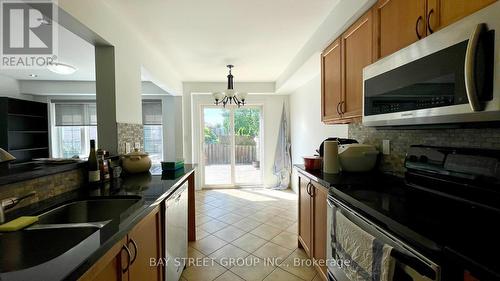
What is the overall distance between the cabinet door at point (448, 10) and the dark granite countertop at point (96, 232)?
1.71m

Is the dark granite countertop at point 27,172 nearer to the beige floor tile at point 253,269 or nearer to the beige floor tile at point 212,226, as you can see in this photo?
the beige floor tile at point 253,269

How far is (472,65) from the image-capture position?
829mm

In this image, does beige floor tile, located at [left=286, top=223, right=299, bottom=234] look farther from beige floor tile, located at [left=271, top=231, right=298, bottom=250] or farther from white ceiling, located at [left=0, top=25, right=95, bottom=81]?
white ceiling, located at [left=0, top=25, right=95, bottom=81]

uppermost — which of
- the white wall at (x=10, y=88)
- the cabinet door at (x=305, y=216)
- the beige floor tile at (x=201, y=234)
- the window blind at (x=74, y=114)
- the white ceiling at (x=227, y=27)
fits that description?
the white ceiling at (x=227, y=27)

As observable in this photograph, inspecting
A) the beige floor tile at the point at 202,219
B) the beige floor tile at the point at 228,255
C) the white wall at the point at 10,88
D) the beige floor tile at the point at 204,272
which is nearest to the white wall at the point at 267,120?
the beige floor tile at the point at 202,219

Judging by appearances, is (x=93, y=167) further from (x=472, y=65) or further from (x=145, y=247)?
(x=472, y=65)

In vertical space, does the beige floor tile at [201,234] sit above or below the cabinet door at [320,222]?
below

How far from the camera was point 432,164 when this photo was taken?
1.28m

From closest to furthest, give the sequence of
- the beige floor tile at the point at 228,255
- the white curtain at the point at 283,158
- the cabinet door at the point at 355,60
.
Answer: the cabinet door at the point at 355,60, the beige floor tile at the point at 228,255, the white curtain at the point at 283,158

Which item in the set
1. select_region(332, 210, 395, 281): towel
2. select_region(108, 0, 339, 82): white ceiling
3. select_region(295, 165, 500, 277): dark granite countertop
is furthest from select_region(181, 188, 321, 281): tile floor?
select_region(108, 0, 339, 82): white ceiling

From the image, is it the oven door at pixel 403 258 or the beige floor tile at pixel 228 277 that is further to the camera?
the beige floor tile at pixel 228 277

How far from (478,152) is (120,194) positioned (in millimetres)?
1925

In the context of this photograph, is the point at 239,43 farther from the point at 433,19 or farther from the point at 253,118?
the point at 253,118

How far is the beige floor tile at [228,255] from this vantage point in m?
2.27
